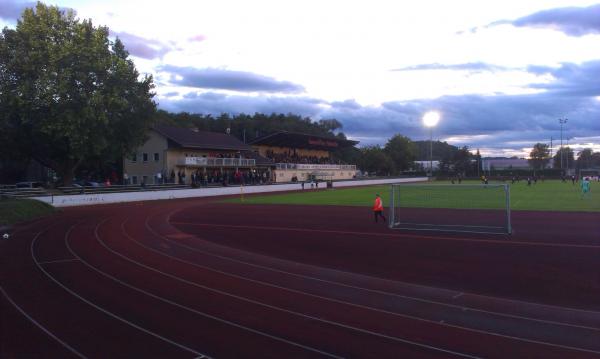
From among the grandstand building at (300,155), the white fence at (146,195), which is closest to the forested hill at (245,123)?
the grandstand building at (300,155)

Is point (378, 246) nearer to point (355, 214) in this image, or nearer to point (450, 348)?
point (450, 348)

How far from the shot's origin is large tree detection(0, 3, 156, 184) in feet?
127

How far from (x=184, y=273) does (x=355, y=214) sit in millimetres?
17473

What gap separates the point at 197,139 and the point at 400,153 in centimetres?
7298

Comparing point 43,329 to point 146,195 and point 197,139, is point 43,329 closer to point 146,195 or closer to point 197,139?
point 146,195

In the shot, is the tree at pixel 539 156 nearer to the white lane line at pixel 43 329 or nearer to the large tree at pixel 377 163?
the large tree at pixel 377 163

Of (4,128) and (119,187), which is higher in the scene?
(4,128)

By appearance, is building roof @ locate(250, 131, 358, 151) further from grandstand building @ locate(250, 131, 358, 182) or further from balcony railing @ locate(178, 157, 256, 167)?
balcony railing @ locate(178, 157, 256, 167)

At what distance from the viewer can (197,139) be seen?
62531 millimetres

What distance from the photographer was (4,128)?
4072 centimetres

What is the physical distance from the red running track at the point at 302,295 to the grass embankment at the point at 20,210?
5921 millimetres

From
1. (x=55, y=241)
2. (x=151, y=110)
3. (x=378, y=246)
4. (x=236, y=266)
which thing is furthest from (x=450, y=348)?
(x=151, y=110)

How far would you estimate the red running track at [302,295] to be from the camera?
7.90 m

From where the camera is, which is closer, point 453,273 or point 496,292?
point 496,292
